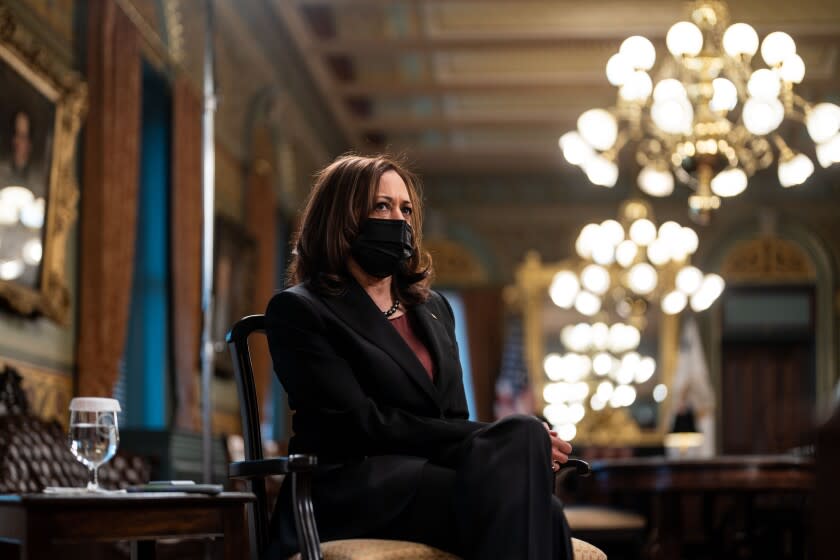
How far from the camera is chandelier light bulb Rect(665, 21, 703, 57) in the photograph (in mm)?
7422

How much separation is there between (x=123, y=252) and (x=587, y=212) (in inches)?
367

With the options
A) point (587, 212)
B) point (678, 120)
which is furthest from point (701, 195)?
point (587, 212)

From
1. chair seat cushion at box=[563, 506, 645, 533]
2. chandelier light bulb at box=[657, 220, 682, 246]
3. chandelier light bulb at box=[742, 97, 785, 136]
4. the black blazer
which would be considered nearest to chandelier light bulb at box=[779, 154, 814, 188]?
chandelier light bulb at box=[742, 97, 785, 136]

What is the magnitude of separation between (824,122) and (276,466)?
17.9 feet

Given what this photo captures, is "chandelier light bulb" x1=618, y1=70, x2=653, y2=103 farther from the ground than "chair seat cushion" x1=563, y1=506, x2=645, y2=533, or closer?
farther from the ground

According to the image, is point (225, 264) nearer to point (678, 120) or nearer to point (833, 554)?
point (678, 120)

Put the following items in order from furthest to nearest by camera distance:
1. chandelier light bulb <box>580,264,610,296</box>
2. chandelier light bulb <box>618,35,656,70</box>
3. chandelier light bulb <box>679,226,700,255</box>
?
chandelier light bulb <box>580,264,610,296</box> → chandelier light bulb <box>679,226,700,255</box> → chandelier light bulb <box>618,35,656,70</box>

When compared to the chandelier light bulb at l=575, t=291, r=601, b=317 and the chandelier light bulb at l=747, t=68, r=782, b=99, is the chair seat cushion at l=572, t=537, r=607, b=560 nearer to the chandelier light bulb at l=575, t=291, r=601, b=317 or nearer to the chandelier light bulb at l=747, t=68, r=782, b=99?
the chandelier light bulb at l=747, t=68, r=782, b=99

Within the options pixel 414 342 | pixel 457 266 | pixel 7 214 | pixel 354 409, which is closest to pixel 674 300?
pixel 457 266

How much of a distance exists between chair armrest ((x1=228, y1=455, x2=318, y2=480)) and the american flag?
455 inches

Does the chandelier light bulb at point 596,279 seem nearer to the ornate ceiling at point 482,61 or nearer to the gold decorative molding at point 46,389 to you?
the ornate ceiling at point 482,61

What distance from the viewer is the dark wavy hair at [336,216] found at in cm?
277

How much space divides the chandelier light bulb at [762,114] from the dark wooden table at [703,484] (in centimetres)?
208

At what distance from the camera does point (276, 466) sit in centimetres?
246
